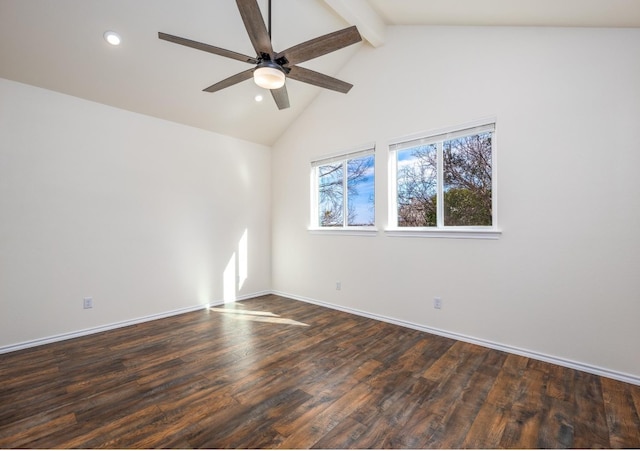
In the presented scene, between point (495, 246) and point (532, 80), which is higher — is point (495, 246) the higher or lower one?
the lower one

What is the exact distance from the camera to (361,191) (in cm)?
412

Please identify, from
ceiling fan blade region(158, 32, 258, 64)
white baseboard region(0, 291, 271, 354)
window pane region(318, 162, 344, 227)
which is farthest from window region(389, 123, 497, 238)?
white baseboard region(0, 291, 271, 354)

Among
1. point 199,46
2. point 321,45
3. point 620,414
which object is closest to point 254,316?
point 199,46

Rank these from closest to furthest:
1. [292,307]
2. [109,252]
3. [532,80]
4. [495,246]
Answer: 1. [532,80]
2. [495,246]
3. [109,252]
4. [292,307]

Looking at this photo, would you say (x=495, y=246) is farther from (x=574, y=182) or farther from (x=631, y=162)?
(x=631, y=162)

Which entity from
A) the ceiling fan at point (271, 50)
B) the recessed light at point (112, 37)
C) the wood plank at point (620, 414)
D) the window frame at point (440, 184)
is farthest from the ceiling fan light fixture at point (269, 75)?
the wood plank at point (620, 414)

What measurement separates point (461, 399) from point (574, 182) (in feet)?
6.59

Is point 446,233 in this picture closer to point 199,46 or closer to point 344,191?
point 344,191

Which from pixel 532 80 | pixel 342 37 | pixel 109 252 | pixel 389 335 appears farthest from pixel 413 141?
pixel 109 252

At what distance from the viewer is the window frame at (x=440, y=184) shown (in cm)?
288

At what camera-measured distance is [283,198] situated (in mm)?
5051

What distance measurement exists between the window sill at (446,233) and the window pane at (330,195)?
1.00 metres

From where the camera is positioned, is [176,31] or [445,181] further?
[445,181]

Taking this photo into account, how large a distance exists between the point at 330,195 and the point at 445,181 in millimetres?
1775
